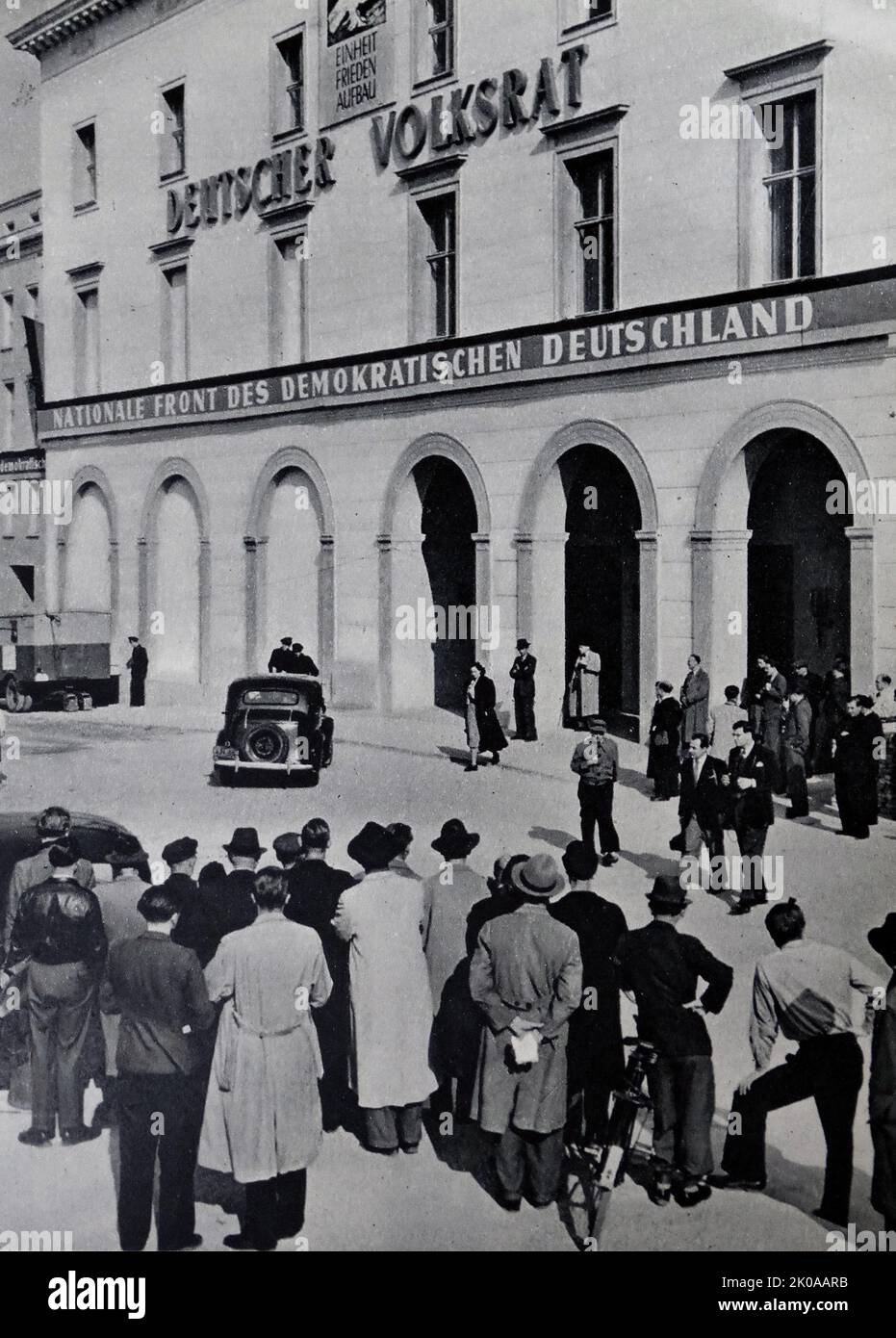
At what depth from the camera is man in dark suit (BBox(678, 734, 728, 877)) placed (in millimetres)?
8070

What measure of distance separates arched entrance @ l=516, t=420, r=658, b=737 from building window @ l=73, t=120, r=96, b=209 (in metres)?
4.27

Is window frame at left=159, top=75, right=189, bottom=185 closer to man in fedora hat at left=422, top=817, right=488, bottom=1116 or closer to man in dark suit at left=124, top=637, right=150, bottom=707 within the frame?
man in dark suit at left=124, top=637, right=150, bottom=707

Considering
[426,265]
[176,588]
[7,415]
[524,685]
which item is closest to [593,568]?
[524,685]

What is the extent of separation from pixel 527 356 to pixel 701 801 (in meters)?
3.44

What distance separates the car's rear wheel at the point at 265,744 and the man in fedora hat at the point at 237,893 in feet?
3.96

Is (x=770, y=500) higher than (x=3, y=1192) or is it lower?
higher

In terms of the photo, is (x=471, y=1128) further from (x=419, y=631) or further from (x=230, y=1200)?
(x=419, y=631)

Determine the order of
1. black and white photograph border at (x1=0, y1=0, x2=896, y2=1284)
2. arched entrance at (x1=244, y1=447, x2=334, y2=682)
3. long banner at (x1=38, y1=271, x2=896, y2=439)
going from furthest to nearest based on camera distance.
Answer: arched entrance at (x1=244, y1=447, x2=334, y2=682) → long banner at (x1=38, y1=271, x2=896, y2=439) → black and white photograph border at (x1=0, y1=0, x2=896, y2=1284)

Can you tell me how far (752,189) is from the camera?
8359 millimetres

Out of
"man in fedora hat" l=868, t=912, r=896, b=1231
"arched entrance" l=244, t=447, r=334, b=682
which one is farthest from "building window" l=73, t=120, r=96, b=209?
"man in fedora hat" l=868, t=912, r=896, b=1231
